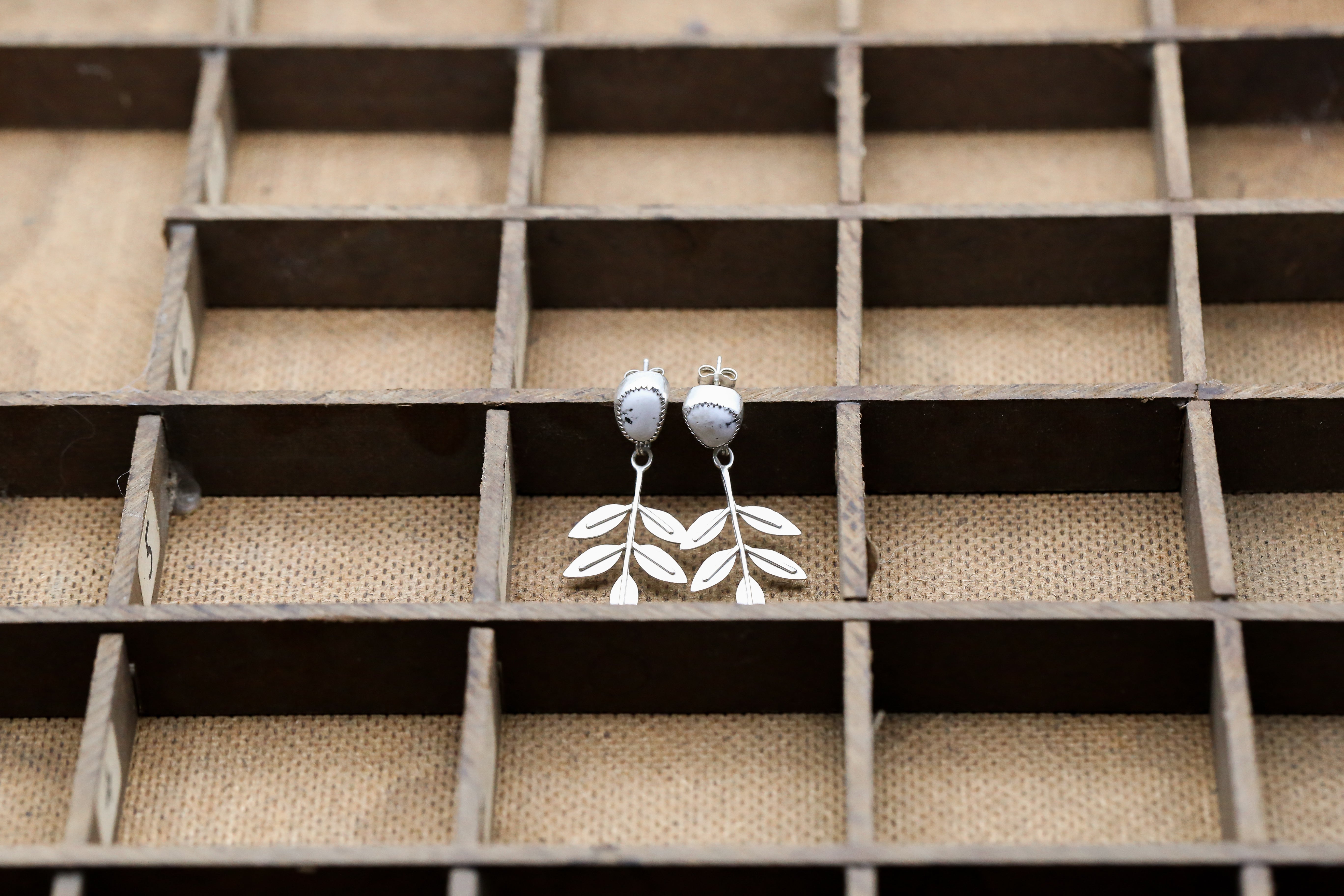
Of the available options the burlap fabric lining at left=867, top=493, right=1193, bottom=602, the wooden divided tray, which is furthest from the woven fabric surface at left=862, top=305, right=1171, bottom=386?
the burlap fabric lining at left=867, top=493, right=1193, bottom=602

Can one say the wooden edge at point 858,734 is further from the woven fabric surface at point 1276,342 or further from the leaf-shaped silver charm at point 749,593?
the woven fabric surface at point 1276,342

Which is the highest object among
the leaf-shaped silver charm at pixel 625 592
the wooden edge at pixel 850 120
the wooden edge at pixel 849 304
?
the wooden edge at pixel 850 120

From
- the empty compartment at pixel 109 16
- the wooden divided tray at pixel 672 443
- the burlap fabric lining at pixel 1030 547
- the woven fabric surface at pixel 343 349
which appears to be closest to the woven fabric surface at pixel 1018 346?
the wooden divided tray at pixel 672 443

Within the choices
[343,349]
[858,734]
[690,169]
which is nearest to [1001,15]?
[690,169]

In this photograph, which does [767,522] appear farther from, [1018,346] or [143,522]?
[143,522]

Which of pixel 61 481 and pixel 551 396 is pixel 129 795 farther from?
pixel 551 396

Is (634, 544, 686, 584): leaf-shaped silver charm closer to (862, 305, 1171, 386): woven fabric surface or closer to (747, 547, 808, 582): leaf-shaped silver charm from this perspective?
(747, 547, 808, 582): leaf-shaped silver charm
